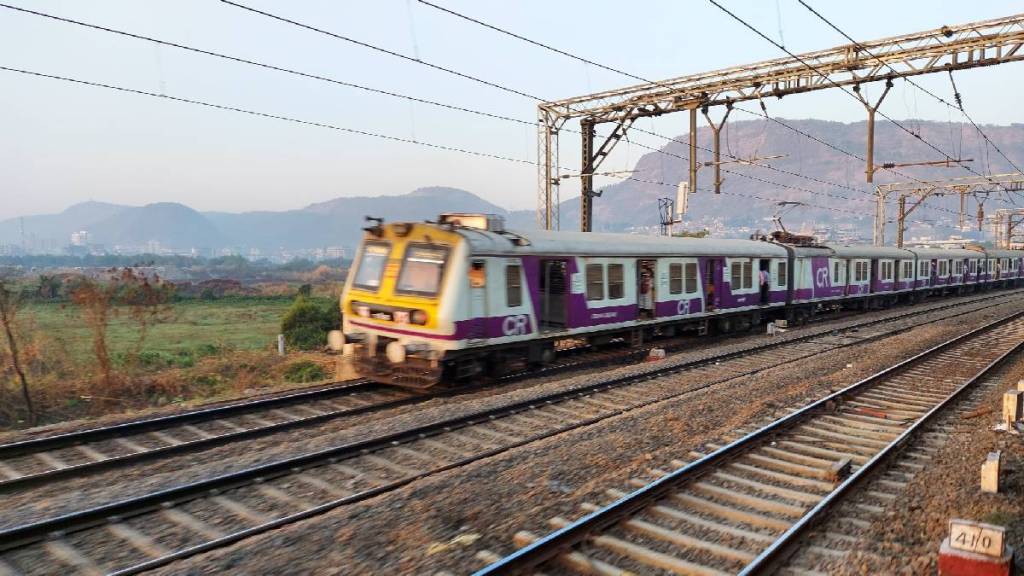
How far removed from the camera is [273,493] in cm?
645

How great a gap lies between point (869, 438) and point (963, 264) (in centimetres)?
3982

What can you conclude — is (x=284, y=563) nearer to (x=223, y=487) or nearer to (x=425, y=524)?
(x=425, y=524)

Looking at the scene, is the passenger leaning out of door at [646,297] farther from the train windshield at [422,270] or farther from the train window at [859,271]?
the train window at [859,271]

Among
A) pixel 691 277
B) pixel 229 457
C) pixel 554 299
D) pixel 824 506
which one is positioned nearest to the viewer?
pixel 824 506

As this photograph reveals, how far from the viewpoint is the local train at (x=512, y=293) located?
11.2 metres

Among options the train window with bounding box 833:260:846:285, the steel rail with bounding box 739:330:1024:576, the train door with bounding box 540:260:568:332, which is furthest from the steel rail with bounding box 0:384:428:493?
the train window with bounding box 833:260:846:285

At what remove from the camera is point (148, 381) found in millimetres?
14227

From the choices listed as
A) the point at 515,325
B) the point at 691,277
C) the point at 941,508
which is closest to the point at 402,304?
the point at 515,325

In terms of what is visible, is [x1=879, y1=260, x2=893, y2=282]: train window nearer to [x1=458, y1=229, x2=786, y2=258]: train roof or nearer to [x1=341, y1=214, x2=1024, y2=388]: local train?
[x1=458, y1=229, x2=786, y2=258]: train roof

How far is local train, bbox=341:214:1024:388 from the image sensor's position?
36.8ft

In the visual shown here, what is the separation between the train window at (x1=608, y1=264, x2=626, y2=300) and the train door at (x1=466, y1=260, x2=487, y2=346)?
13.7 feet

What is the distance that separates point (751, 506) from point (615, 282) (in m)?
9.14

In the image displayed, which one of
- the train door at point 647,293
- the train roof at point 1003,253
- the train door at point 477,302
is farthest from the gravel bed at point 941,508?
the train roof at point 1003,253

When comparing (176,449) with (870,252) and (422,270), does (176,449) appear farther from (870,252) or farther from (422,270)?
(870,252)
